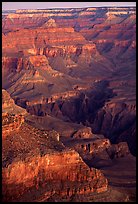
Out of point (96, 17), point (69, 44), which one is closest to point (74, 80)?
point (69, 44)

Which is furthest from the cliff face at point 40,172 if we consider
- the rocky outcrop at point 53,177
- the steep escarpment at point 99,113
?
the steep escarpment at point 99,113

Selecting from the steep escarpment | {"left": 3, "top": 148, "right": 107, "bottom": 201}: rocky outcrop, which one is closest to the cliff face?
{"left": 3, "top": 148, "right": 107, "bottom": 201}: rocky outcrop

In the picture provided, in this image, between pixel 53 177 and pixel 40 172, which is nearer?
pixel 40 172

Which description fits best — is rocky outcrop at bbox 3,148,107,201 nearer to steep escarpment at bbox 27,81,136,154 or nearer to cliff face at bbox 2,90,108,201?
cliff face at bbox 2,90,108,201

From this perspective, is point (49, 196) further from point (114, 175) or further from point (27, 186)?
point (114, 175)

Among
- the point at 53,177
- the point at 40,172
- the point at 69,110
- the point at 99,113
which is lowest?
the point at 53,177

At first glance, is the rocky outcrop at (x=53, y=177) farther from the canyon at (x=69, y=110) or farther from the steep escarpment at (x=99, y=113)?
the steep escarpment at (x=99, y=113)

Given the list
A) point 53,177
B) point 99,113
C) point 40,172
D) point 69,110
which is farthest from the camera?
point 69,110

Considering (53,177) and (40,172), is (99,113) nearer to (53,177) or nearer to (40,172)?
(53,177)

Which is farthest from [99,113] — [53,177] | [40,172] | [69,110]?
[40,172]
